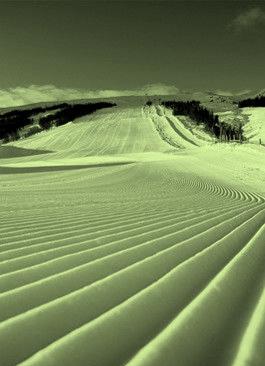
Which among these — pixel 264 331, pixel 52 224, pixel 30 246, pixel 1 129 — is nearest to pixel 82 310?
pixel 264 331

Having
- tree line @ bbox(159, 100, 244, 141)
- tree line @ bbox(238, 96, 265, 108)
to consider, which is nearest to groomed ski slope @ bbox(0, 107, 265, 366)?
tree line @ bbox(159, 100, 244, 141)

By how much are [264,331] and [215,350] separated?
1.47ft

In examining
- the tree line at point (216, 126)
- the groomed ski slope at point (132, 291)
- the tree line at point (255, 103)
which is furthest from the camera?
the tree line at point (255, 103)

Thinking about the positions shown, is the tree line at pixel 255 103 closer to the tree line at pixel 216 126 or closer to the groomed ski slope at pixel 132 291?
the tree line at pixel 216 126

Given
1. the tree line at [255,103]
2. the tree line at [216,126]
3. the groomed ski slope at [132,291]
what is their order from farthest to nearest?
the tree line at [255,103] → the tree line at [216,126] → the groomed ski slope at [132,291]

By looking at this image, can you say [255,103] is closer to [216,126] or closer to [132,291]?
[216,126]

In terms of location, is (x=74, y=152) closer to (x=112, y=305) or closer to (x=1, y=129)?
(x=112, y=305)

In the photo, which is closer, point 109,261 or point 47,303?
point 47,303

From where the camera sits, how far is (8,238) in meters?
5.42

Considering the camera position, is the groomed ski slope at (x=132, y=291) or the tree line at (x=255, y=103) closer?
the groomed ski slope at (x=132, y=291)

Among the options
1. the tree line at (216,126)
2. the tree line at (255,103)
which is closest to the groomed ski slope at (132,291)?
the tree line at (216,126)

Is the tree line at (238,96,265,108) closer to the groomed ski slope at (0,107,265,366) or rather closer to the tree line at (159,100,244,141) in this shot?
the tree line at (159,100,244,141)

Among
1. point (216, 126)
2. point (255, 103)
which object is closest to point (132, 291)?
point (216, 126)

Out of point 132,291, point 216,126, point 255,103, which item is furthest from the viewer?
point 255,103
